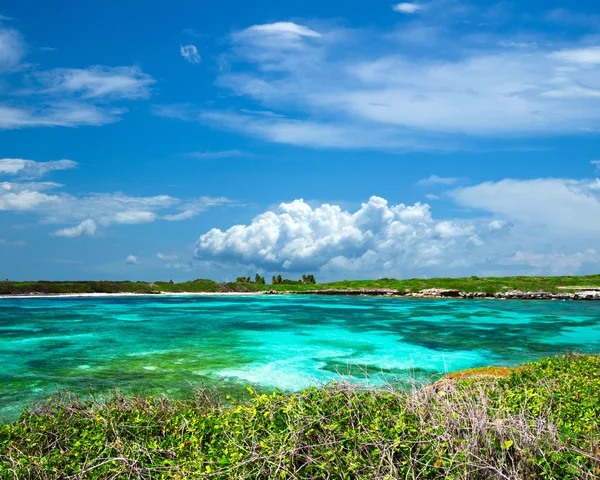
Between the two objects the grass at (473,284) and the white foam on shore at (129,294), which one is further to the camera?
the white foam on shore at (129,294)

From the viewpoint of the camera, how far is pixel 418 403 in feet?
23.4

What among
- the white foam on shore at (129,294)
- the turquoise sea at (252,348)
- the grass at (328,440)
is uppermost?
the grass at (328,440)

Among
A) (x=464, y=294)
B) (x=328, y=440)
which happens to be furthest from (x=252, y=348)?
(x=464, y=294)

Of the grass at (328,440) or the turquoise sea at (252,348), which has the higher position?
the grass at (328,440)

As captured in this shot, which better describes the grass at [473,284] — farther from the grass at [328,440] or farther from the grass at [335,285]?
the grass at [328,440]

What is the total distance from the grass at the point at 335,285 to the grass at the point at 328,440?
282ft

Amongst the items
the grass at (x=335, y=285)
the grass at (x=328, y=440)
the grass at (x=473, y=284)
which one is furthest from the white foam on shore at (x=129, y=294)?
the grass at (x=328, y=440)

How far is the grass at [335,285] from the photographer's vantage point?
88812mm

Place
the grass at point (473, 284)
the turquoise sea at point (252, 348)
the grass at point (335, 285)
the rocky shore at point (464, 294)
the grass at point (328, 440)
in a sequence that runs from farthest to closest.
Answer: the grass at point (335, 285)
the grass at point (473, 284)
the rocky shore at point (464, 294)
the turquoise sea at point (252, 348)
the grass at point (328, 440)

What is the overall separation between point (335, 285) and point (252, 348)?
263 feet

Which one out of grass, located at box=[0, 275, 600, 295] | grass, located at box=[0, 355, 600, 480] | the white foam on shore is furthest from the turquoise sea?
the white foam on shore

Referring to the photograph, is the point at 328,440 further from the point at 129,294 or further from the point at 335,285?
the point at 335,285

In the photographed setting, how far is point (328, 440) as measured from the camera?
662 centimetres

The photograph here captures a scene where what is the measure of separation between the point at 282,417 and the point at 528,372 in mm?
7880
